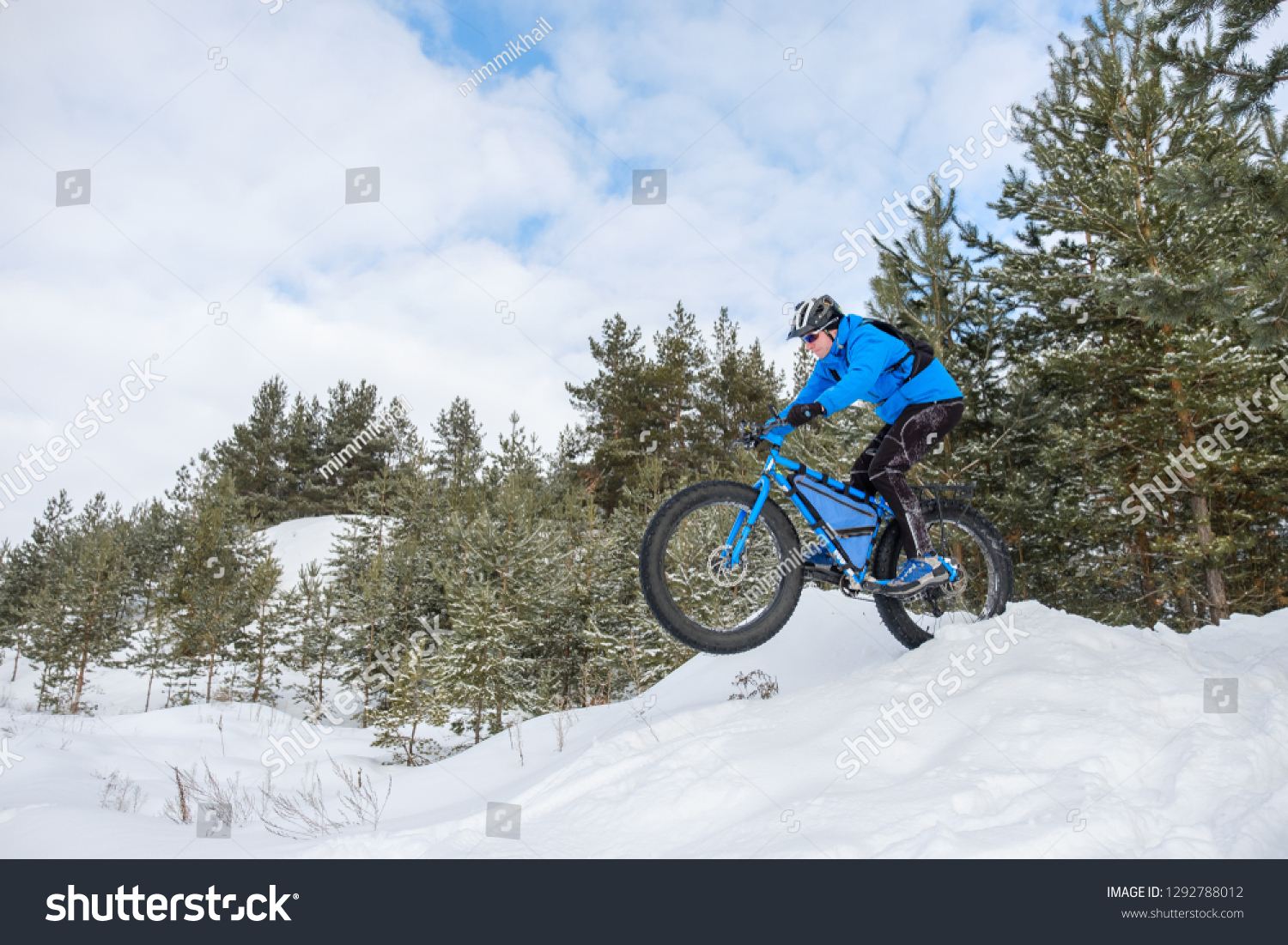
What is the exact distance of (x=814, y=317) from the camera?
180 inches

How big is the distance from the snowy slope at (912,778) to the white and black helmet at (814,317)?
7.61ft

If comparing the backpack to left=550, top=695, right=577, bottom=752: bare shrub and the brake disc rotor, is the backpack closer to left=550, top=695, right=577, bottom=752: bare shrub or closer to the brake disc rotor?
the brake disc rotor

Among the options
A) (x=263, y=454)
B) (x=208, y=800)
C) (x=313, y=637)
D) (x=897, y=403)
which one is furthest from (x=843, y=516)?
(x=263, y=454)

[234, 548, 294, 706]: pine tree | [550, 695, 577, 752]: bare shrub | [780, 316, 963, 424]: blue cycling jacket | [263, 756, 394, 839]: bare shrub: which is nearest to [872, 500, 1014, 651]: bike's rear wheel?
[780, 316, 963, 424]: blue cycling jacket

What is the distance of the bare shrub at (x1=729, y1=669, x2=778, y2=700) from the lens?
5762mm

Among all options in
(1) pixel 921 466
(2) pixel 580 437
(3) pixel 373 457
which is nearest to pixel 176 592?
(3) pixel 373 457

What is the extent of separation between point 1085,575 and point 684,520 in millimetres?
11495

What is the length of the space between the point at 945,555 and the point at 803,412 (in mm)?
1880

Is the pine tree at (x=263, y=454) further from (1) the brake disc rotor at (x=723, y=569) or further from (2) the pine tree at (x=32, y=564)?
(1) the brake disc rotor at (x=723, y=569)

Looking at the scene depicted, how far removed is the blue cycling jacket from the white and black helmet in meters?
0.10

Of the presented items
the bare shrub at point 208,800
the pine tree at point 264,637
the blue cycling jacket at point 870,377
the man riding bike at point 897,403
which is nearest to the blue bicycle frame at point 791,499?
the man riding bike at point 897,403

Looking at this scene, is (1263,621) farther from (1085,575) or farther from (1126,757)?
(1085,575)

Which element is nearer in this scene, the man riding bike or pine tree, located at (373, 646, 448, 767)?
the man riding bike

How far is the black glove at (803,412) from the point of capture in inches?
166
